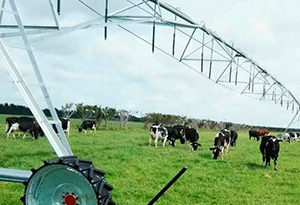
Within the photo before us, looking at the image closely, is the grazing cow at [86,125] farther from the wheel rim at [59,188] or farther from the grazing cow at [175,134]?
the wheel rim at [59,188]

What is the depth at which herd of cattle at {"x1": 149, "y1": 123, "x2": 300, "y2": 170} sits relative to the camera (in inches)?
753

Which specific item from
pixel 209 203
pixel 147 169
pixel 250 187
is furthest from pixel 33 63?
pixel 147 169

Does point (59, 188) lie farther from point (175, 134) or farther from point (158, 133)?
point (175, 134)

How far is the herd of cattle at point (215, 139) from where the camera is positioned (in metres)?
19.1

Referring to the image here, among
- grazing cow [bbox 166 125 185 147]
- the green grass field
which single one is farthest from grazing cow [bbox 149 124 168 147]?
the green grass field

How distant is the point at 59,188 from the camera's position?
12.9ft

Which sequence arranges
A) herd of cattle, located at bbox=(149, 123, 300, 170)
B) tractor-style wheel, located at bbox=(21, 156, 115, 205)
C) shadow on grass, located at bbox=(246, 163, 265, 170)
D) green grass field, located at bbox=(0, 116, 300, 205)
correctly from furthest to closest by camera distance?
herd of cattle, located at bbox=(149, 123, 300, 170) < shadow on grass, located at bbox=(246, 163, 265, 170) < green grass field, located at bbox=(0, 116, 300, 205) < tractor-style wheel, located at bbox=(21, 156, 115, 205)

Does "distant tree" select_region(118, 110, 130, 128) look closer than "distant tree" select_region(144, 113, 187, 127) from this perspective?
Yes

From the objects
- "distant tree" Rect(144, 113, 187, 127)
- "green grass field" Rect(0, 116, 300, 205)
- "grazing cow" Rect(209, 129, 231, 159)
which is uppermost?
"distant tree" Rect(144, 113, 187, 127)

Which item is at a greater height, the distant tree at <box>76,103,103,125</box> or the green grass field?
the distant tree at <box>76,103,103,125</box>

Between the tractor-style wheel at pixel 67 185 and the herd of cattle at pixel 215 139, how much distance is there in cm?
1478

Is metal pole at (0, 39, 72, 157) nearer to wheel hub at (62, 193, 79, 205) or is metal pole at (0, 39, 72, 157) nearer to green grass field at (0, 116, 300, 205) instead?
wheel hub at (62, 193, 79, 205)

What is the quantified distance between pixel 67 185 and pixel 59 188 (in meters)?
0.08

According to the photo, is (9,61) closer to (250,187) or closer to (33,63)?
(33,63)
